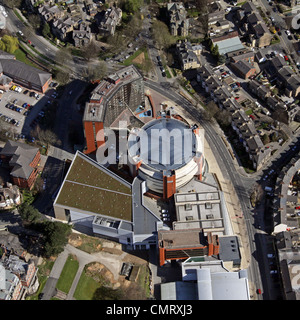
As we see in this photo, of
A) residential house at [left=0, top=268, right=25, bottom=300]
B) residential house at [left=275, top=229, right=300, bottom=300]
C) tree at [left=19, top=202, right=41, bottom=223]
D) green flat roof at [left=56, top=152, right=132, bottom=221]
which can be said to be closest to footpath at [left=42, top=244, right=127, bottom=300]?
residential house at [left=0, top=268, right=25, bottom=300]

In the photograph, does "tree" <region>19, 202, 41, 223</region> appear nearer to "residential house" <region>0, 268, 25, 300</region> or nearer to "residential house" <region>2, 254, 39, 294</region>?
"residential house" <region>2, 254, 39, 294</region>

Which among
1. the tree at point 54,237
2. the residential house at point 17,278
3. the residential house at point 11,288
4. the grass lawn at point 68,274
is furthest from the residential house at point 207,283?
the residential house at point 11,288

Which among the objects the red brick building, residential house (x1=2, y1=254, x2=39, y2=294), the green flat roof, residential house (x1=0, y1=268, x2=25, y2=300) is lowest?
residential house (x1=0, y1=268, x2=25, y2=300)

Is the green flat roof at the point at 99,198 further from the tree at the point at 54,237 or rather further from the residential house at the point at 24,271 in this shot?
the residential house at the point at 24,271

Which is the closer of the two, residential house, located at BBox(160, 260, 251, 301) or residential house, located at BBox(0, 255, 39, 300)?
residential house, located at BBox(0, 255, 39, 300)
